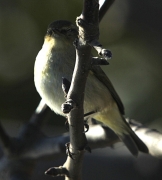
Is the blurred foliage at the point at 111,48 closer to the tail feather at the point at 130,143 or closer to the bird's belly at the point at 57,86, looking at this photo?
the tail feather at the point at 130,143

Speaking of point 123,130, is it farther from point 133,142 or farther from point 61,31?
point 61,31

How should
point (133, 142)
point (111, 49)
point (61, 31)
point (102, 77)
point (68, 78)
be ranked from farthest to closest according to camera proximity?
point (111, 49) → point (133, 142) → point (102, 77) → point (61, 31) → point (68, 78)

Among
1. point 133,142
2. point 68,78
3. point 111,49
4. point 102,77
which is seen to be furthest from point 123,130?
point 111,49

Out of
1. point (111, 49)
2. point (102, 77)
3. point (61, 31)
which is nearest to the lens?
point (61, 31)

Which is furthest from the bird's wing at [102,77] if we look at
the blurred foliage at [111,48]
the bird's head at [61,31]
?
the blurred foliage at [111,48]

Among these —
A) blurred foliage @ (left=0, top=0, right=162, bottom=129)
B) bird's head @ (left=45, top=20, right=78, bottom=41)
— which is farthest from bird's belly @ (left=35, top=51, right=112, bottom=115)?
blurred foliage @ (left=0, top=0, right=162, bottom=129)

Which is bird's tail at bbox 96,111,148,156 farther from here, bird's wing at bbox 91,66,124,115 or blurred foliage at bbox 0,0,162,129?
blurred foliage at bbox 0,0,162,129
